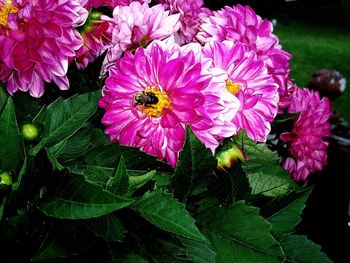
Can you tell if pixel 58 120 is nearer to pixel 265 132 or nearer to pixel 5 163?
pixel 5 163

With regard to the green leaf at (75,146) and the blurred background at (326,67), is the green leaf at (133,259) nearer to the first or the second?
the green leaf at (75,146)

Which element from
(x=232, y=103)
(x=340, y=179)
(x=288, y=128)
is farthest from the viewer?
(x=340, y=179)

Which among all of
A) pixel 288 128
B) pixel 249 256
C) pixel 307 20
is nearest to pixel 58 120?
pixel 249 256

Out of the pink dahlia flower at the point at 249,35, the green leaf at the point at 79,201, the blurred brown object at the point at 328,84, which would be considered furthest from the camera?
the blurred brown object at the point at 328,84

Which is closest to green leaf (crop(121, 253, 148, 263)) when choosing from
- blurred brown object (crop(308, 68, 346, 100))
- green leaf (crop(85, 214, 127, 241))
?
green leaf (crop(85, 214, 127, 241))

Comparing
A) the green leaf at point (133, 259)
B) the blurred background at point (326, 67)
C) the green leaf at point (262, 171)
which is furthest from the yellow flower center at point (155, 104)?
the blurred background at point (326, 67)

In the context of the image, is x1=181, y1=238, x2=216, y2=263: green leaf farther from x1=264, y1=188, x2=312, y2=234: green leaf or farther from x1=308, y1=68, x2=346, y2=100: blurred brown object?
x1=308, y1=68, x2=346, y2=100: blurred brown object

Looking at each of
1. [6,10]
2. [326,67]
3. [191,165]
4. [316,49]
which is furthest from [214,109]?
[316,49]

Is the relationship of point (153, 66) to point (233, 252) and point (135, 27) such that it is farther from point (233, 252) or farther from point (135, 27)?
point (233, 252)
